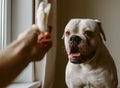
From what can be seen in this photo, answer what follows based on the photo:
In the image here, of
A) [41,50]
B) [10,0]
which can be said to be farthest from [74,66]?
[10,0]

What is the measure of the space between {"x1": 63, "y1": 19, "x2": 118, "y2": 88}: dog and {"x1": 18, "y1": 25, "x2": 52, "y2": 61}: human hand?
235 mm

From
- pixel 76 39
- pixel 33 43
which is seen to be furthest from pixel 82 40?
pixel 33 43

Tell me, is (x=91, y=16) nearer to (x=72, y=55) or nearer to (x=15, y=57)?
(x=72, y=55)

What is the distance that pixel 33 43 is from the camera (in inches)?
23.4

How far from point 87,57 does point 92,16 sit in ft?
3.07

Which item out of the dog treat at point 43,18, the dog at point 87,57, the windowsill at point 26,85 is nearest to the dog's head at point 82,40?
the dog at point 87,57

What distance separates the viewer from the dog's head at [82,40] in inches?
36.7

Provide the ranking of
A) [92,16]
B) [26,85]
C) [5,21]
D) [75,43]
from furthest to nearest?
[92,16], [5,21], [26,85], [75,43]

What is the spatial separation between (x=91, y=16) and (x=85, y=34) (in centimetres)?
92

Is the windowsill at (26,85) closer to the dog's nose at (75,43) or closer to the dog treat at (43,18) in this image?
the dog's nose at (75,43)

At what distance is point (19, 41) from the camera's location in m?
0.57

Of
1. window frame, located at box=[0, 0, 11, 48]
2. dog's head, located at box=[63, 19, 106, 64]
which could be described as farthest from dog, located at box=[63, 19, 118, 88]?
window frame, located at box=[0, 0, 11, 48]

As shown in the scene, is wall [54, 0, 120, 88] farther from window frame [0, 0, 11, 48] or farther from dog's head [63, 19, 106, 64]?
dog's head [63, 19, 106, 64]

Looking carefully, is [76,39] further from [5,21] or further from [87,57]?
[5,21]
